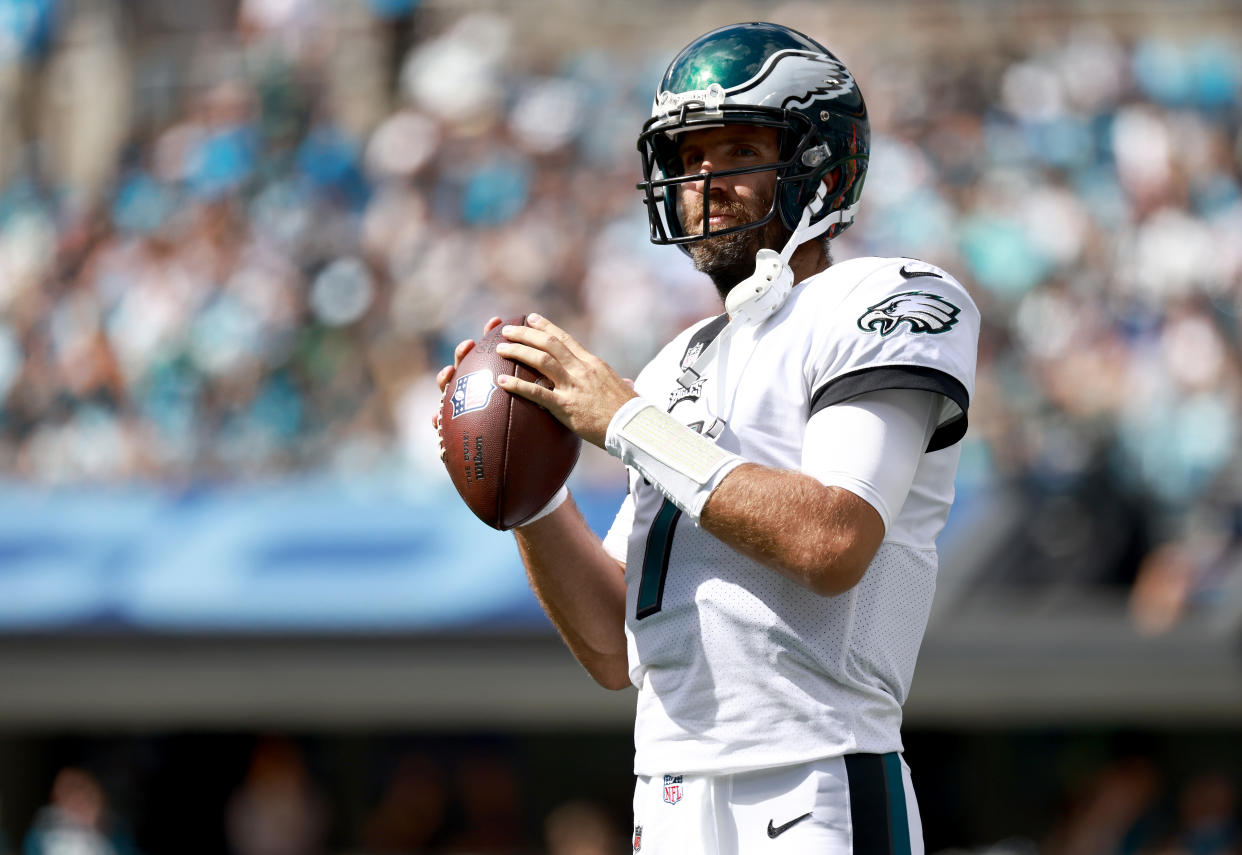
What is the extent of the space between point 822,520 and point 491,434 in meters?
0.70

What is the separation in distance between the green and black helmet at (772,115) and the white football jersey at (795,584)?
0.66 feet

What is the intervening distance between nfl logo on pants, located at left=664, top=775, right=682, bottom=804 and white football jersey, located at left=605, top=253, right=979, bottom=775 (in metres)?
0.03

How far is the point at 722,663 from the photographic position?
299cm

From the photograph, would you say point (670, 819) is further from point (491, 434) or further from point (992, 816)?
point (992, 816)

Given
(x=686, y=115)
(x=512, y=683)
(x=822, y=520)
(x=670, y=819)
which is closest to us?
(x=822, y=520)

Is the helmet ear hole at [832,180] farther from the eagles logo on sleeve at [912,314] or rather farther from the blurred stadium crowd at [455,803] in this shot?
the blurred stadium crowd at [455,803]

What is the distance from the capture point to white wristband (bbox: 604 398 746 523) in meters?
2.87

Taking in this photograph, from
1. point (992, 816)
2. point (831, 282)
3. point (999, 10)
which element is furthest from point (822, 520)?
point (999, 10)

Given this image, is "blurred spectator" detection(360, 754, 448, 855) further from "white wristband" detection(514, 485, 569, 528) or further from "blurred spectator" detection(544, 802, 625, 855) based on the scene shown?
"white wristband" detection(514, 485, 569, 528)

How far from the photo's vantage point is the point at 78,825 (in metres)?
9.84

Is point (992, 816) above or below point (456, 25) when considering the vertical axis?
below

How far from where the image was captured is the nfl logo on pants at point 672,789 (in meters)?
3.04

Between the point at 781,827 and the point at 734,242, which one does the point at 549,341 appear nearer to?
the point at 734,242

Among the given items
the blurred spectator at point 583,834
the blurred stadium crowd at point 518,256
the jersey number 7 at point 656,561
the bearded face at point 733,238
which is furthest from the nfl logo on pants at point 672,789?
the blurred spectator at point 583,834
